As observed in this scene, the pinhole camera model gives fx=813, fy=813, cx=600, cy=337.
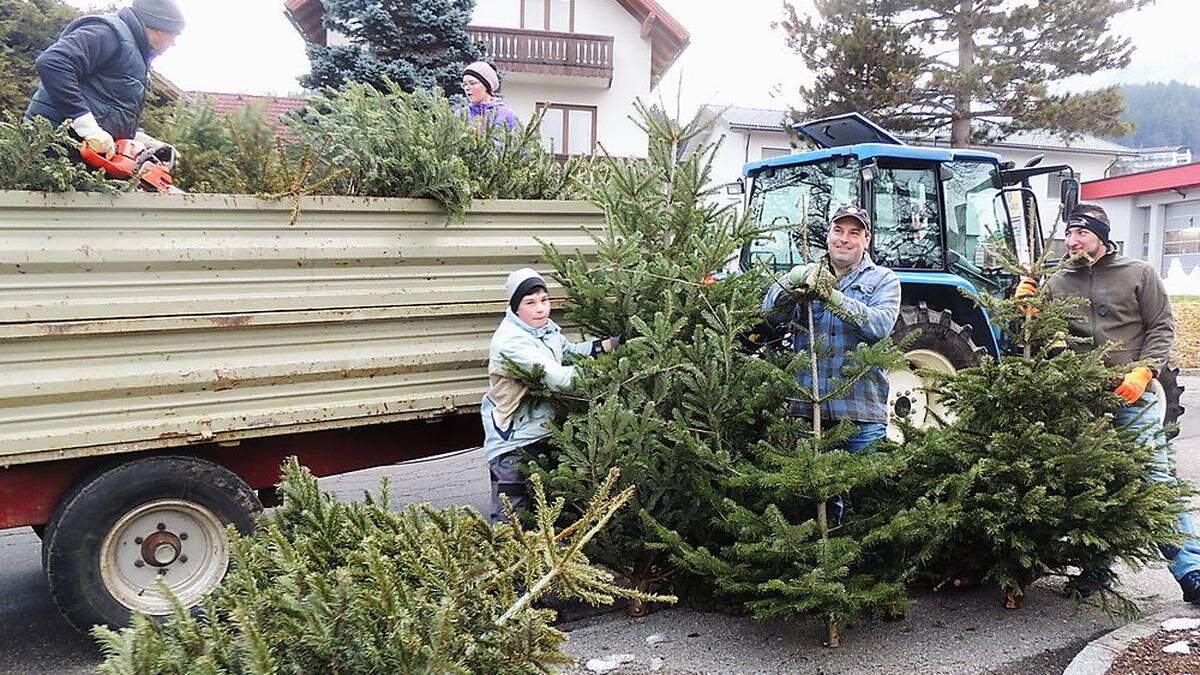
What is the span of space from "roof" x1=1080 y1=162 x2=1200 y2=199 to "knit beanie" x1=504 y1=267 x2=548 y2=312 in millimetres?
26085

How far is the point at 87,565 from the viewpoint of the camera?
10.9ft

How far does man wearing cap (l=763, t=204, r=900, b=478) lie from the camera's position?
11.4 ft

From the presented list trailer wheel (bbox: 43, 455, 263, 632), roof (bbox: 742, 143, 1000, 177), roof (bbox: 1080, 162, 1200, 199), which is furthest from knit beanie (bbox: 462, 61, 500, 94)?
roof (bbox: 1080, 162, 1200, 199)

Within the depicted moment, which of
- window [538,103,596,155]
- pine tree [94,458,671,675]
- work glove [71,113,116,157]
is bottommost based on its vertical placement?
pine tree [94,458,671,675]

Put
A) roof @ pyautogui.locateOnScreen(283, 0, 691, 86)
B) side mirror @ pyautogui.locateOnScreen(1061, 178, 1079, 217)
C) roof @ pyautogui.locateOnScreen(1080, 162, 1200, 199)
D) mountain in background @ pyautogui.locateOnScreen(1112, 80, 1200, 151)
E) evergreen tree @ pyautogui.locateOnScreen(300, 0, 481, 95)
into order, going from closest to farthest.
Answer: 1. side mirror @ pyautogui.locateOnScreen(1061, 178, 1079, 217)
2. evergreen tree @ pyautogui.locateOnScreen(300, 0, 481, 95)
3. roof @ pyautogui.locateOnScreen(283, 0, 691, 86)
4. roof @ pyautogui.locateOnScreen(1080, 162, 1200, 199)
5. mountain in background @ pyautogui.locateOnScreen(1112, 80, 1200, 151)

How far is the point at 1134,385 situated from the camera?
12.0 feet

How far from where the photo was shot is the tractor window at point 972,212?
6.42 meters

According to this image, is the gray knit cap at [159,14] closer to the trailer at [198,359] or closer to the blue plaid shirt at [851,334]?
the trailer at [198,359]

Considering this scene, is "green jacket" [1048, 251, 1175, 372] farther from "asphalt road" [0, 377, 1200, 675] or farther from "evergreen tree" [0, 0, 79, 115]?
"evergreen tree" [0, 0, 79, 115]

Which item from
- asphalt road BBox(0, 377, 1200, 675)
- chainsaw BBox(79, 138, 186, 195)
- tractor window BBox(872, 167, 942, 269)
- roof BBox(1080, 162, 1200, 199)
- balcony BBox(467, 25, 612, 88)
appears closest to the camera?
asphalt road BBox(0, 377, 1200, 675)

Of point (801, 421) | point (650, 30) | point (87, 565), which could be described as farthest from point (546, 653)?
point (650, 30)

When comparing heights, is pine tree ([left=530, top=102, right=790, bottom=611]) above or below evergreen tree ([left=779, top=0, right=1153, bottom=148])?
below

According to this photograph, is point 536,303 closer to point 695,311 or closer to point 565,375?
point 565,375

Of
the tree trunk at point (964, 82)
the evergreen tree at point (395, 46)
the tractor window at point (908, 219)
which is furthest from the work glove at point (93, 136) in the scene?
the tree trunk at point (964, 82)
